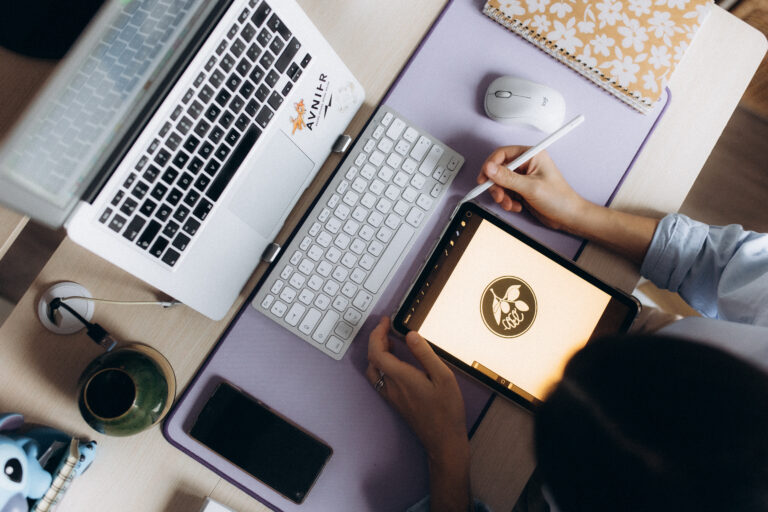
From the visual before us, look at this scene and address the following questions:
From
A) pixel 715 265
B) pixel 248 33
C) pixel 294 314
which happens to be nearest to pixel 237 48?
pixel 248 33

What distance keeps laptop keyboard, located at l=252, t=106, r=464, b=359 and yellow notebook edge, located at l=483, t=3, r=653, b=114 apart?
228 mm

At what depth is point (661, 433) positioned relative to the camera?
17.7 inches

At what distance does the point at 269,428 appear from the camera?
2.05 feet

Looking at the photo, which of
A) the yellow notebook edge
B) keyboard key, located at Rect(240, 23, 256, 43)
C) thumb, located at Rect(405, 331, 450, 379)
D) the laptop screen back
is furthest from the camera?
the yellow notebook edge

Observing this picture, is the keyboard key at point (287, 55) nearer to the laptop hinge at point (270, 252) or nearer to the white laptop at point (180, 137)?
the white laptop at point (180, 137)

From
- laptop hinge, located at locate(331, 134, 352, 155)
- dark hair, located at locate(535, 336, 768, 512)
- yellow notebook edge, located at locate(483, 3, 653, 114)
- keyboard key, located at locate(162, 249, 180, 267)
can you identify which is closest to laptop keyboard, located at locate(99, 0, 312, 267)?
keyboard key, located at locate(162, 249, 180, 267)

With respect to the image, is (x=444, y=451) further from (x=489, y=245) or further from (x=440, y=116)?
(x=440, y=116)

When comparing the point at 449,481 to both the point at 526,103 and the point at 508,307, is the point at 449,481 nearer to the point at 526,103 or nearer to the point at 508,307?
the point at 508,307

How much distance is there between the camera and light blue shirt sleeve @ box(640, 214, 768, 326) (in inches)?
26.8

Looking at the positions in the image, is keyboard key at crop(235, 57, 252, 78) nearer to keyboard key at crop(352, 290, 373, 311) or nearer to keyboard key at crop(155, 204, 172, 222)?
keyboard key at crop(155, 204, 172, 222)

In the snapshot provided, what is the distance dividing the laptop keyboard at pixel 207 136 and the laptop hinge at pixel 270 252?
13 cm

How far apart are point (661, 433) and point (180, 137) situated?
22.1 inches

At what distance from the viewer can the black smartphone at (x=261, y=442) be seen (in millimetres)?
620

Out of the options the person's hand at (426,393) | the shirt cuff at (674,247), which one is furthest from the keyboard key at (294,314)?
the shirt cuff at (674,247)
